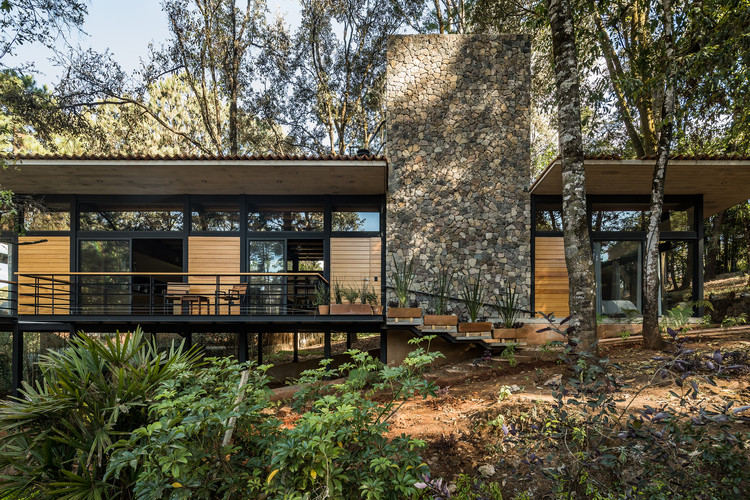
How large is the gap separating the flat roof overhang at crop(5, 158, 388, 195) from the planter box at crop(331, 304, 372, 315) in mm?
2641

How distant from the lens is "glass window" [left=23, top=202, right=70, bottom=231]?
364 inches

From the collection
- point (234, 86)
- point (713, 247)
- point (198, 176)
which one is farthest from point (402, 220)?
point (713, 247)

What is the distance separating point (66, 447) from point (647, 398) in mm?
5068

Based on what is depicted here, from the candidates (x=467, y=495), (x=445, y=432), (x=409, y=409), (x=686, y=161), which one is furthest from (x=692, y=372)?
(x=686, y=161)

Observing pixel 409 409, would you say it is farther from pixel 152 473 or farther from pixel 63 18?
pixel 63 18

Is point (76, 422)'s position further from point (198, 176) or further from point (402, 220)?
point (402, 220)

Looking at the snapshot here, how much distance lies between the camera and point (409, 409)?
16.4ft

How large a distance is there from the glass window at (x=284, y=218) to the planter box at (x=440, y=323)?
11.7 feet

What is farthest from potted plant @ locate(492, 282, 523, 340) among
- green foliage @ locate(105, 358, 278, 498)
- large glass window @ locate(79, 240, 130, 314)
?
large glass window @ locate(79, 240, 130, 314)

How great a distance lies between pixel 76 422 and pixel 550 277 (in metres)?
8.64

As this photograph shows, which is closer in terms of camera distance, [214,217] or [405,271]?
[405,271]

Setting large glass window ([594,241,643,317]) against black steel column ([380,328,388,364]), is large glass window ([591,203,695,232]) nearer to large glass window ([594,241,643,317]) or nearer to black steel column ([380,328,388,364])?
large glass window ([594,241,643,317])

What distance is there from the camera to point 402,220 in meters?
9.10

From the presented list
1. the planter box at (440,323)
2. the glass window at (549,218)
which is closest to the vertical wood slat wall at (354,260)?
the planter box at (440,323)
